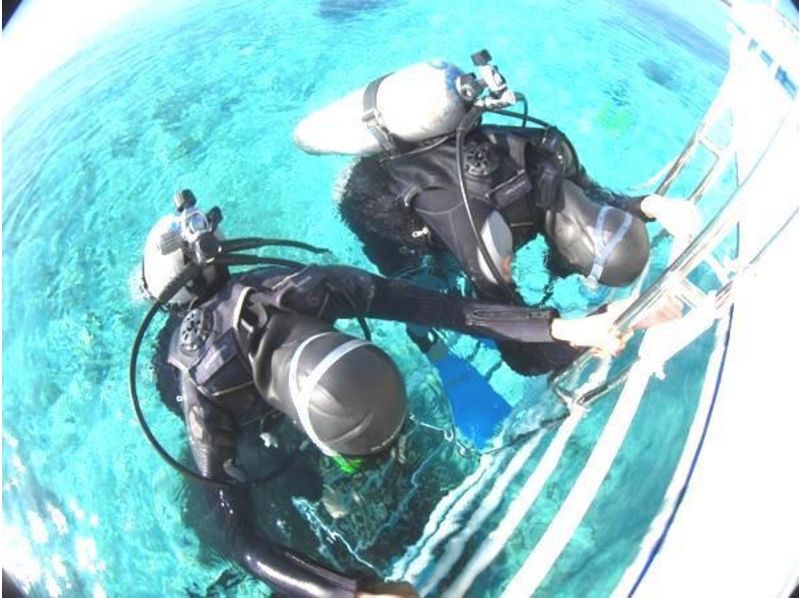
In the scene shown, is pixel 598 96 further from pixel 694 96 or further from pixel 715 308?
pixel 715 308

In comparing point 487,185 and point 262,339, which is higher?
point 262,339

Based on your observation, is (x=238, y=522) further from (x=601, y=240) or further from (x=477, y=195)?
(x=601, y=240)

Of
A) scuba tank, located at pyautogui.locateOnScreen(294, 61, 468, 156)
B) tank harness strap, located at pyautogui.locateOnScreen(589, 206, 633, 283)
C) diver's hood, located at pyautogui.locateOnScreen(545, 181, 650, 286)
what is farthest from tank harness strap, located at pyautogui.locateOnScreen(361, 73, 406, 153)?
tank harness strap, located at pyautogui.locateOnScreen(589, 206, 633, 283)

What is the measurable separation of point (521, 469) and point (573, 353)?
0.52m

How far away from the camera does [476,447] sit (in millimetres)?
3002

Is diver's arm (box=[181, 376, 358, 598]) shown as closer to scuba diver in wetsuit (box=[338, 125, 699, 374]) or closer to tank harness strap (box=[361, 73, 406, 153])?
scuba diver in wetsuit (box=[338, 125, 699, 374])

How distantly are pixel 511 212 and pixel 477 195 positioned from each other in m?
0.19

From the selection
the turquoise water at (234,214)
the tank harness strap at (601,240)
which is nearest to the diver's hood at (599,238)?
Answer: the tank harness strap at (601,240)

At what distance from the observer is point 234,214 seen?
14.3 ft

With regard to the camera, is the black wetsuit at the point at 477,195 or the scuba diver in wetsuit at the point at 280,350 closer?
the scuba diver in wetsuit at the point at 280,350

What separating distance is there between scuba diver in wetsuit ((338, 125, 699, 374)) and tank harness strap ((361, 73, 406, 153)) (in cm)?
5

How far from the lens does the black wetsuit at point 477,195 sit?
8.56 feet

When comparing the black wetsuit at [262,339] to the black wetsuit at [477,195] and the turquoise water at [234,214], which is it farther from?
the turquoise water at [234,214]

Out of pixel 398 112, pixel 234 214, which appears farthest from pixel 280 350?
pixel 234 214
